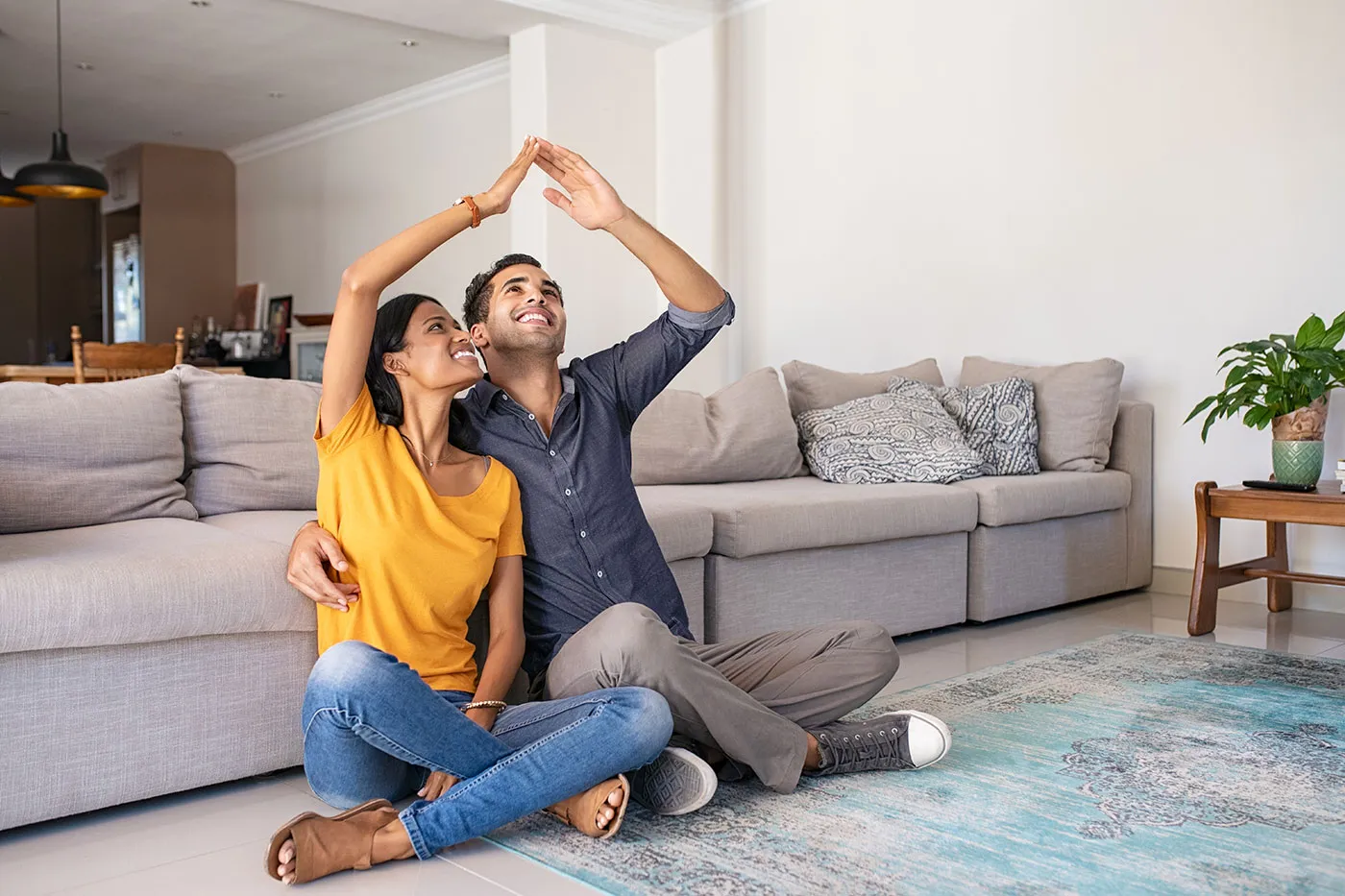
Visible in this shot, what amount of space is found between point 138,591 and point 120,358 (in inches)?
132

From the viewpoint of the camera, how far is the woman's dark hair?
6.77 feet

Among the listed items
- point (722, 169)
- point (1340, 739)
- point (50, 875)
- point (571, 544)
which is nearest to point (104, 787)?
point (50, 875)

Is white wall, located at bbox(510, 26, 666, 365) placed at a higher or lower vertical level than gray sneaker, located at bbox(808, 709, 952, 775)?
higher

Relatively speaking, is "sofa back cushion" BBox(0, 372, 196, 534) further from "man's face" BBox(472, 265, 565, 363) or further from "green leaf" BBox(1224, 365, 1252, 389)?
"green leaf" BBox(1224, 365, 1252, 389)

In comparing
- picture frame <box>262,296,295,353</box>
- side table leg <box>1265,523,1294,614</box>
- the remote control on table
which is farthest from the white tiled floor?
picture frame <box>262,296,295,353</box>

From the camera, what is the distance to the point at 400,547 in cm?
194

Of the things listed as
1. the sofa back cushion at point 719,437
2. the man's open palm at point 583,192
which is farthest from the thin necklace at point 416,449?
the sofa back cushion at point 719,437

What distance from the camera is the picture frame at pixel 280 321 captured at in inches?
348

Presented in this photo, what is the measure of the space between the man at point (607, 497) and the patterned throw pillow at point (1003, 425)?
2118 millimetres

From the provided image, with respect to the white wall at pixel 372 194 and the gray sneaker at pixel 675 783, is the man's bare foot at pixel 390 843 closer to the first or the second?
the gray sneaker at pixel 675 783

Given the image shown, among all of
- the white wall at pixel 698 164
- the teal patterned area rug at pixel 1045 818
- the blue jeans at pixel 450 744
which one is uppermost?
the white wall at pixel 698 164

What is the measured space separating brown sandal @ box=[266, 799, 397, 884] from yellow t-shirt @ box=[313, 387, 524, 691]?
9.9 inches

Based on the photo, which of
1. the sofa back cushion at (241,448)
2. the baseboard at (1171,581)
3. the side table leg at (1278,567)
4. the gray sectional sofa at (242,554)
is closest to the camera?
the gray sectional sofa at (242,554)

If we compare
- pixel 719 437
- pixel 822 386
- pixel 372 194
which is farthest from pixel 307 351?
pixel 719 437
